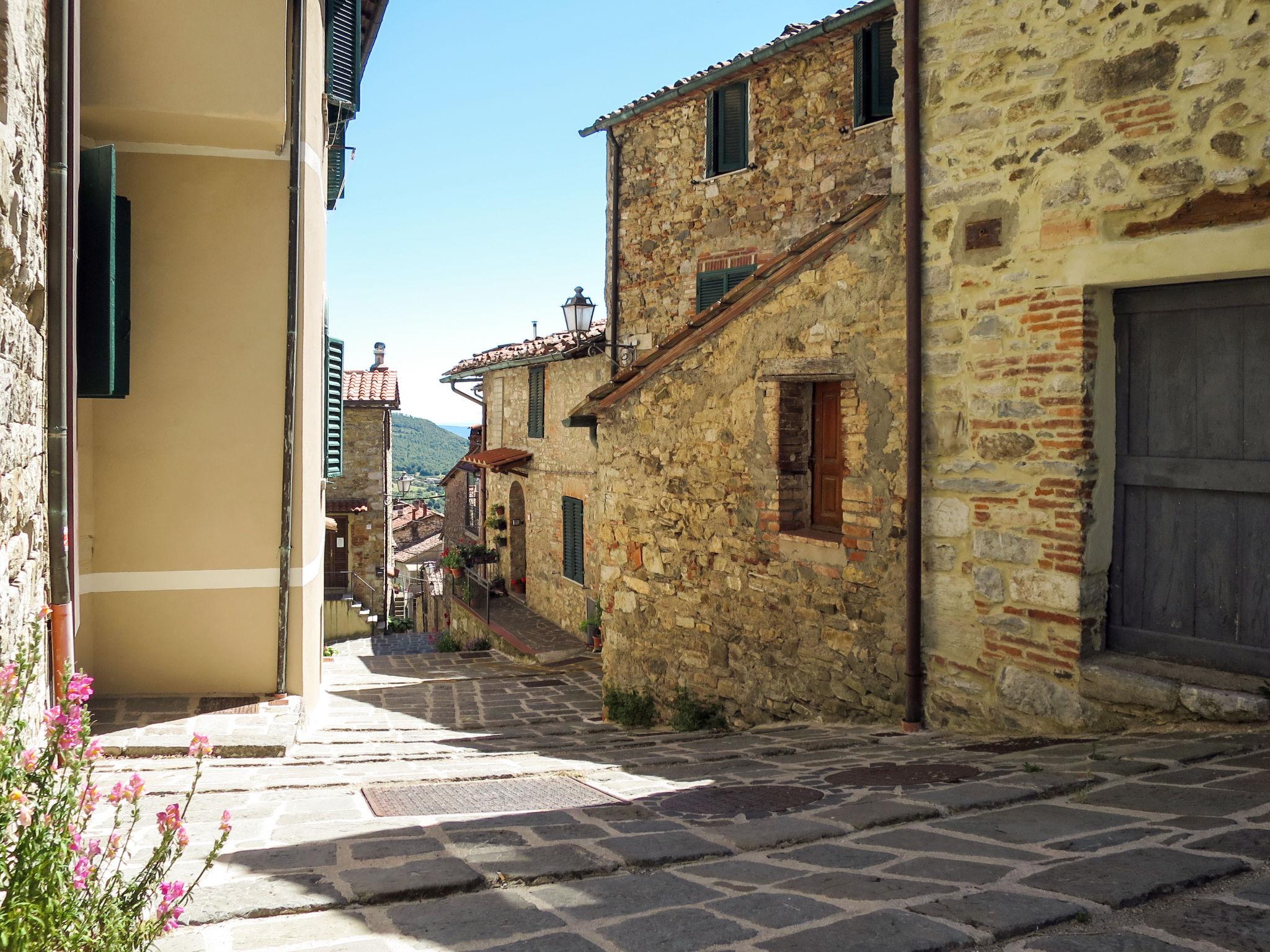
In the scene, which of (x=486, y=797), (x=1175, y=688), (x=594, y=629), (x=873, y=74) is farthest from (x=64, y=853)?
(x=594, y=629)

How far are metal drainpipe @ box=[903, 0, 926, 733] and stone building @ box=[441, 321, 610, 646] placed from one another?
27.2 ft

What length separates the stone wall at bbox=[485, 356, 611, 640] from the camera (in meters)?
14.8

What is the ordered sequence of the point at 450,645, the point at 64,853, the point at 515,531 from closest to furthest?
the point at 64,853
the point at 515,531
the point at 450,645

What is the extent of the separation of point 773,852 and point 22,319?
3260 millimetres

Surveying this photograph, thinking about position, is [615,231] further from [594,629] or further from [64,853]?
[64,853]

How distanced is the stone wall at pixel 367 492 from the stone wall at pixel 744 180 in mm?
11632

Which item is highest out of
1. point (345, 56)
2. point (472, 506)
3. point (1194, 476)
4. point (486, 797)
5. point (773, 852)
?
point (345, 56)

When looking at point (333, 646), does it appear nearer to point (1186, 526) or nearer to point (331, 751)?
point (331, 751)

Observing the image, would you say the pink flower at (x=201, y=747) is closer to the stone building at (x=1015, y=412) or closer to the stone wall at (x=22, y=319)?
the stone wall at (x=22, y=319)

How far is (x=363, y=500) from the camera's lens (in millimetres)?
24016

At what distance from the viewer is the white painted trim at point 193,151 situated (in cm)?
655

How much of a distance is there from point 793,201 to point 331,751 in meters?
8.53

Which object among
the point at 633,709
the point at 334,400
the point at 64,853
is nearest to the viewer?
the point at 64,853

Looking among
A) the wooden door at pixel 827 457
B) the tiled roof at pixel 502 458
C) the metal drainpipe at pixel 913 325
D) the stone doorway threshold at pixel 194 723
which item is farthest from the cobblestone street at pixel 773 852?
the tiled roof at pixel 502 458
